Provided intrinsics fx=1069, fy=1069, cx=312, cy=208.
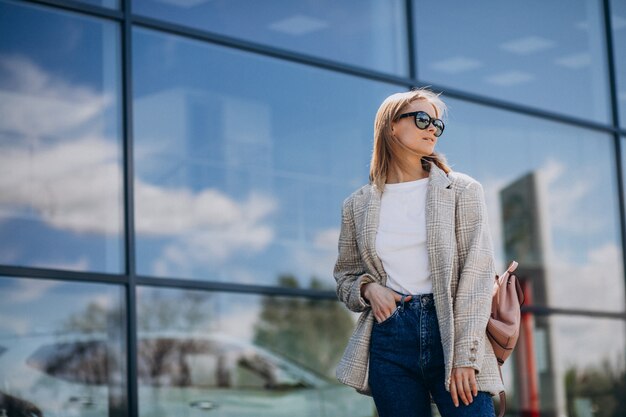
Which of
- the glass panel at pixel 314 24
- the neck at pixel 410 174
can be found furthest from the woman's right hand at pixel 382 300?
the glass panel at pixel 314 24

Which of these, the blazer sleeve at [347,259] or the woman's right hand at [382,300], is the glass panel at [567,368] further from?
the woman's right hand at [382,300]

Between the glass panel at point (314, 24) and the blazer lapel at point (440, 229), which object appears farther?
the glass panel at point (314, 24)

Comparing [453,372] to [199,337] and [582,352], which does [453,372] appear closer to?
[199,337]

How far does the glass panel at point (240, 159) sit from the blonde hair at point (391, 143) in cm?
279

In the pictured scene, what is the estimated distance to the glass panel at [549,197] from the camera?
26.1ft

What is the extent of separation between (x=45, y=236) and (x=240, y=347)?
1403mm

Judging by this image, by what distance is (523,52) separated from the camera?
27.5 ft

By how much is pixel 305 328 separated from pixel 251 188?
3.09 feet

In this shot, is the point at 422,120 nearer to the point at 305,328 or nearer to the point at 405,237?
the point at 405,237

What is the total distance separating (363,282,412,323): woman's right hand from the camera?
3178 millimetres

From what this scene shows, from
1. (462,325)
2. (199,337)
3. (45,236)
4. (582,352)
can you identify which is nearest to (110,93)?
(45,236)

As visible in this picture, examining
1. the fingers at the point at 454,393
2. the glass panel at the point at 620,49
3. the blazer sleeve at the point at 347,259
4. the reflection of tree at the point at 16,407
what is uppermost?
the glass panel at the point at 620,49

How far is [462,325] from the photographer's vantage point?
10.2ft

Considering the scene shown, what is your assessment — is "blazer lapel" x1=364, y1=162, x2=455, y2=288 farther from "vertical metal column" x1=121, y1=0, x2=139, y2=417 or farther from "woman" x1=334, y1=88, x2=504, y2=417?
"vertical metal column" x1=121, y1=0, x2=139, y2=417
